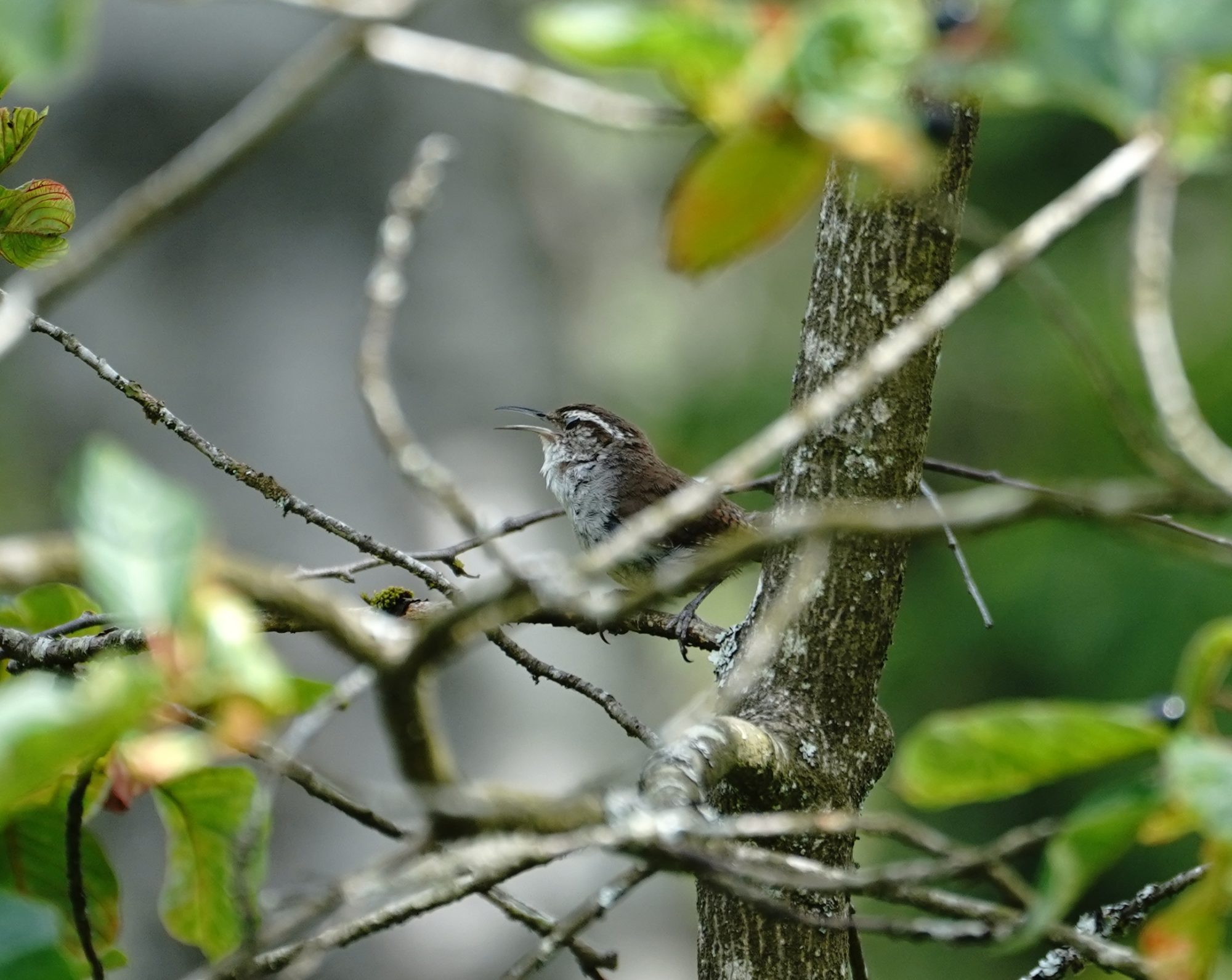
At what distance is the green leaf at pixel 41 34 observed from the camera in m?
0.63

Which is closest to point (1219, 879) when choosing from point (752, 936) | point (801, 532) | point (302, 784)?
point (801, 532)

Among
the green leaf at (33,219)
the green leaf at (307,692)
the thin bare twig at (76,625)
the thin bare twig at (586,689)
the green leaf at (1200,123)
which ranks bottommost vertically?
the green leaf at (1200,123)

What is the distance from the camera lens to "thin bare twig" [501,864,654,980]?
132 cm

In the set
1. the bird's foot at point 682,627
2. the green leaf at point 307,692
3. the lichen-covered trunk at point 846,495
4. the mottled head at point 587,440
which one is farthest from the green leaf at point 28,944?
the mottled head at point 587,440

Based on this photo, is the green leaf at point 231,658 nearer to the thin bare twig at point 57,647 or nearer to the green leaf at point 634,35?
the green leaf at point 634,35

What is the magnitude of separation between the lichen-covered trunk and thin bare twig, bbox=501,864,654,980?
548mm

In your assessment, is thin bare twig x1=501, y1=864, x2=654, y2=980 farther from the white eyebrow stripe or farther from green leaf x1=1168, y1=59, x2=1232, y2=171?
the white eyebrow stripe

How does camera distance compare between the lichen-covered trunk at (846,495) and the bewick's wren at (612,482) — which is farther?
the bewick's wren at (612,482)

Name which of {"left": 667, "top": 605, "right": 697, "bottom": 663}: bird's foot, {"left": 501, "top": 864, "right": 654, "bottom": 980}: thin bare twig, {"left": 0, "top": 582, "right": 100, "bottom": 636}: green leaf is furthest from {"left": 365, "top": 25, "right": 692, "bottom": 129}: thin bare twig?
{"left": 667, "top": 605, "right": 697, "bottom": 663}: bird's foot

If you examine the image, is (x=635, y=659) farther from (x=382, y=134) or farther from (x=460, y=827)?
(x=460, y=827)

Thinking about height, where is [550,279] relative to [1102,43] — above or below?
above

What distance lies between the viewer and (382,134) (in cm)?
709

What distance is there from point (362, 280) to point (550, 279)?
4.64ft

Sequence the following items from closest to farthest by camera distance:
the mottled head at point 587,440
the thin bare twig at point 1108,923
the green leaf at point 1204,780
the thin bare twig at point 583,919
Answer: the green leaf at point 1204,780, the thin bare twig at point 583,919, the thin bare twig at point 1108,923, the mottled head at point 587,440
